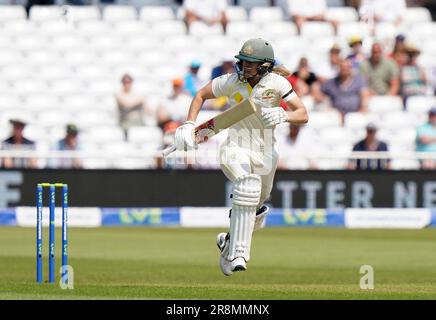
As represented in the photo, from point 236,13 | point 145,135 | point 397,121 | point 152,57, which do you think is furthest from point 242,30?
point 145,135

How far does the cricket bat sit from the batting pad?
341 millimetres

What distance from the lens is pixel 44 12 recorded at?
16844 millimetres

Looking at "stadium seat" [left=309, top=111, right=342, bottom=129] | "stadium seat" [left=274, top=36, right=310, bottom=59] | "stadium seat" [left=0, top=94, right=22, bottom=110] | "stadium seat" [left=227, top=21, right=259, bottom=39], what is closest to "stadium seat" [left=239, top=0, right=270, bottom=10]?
"stadium seat" [left=227, top=21, right=259, bottom=39]

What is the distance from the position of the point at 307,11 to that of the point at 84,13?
9.40 ft

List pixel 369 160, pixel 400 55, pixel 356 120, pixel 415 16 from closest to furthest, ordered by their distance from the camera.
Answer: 1. pixel 369 160
2. pixel 356 120
3. pixel 400 55
4. pixel 415 16

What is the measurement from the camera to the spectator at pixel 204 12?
54.7 feet

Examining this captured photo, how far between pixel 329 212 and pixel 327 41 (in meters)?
3.44

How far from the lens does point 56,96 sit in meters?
15.6

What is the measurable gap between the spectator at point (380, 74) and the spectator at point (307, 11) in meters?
1.65

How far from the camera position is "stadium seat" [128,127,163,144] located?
14609 millimetres

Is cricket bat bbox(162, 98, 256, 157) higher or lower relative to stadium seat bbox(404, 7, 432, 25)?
lower

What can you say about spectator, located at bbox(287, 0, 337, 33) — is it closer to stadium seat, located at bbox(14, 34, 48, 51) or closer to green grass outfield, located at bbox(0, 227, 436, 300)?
stadium seat, located at bbox(14, 34, 48, 51)

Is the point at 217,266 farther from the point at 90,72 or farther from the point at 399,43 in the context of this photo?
the point at 399,43

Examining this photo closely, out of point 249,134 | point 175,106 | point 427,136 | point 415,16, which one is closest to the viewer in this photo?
point 249,134
